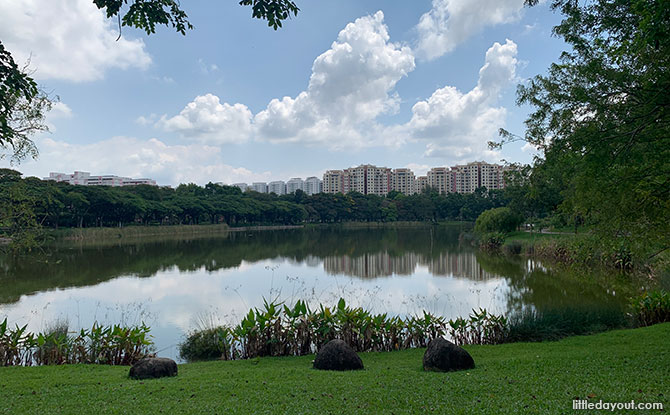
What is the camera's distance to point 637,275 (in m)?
13.7

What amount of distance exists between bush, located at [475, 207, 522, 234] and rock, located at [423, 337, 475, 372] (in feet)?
87.4

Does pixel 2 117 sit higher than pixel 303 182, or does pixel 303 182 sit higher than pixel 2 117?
pixel 303 182

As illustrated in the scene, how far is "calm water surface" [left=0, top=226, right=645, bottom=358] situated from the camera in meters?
10.5

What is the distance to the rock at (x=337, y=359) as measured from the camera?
526 cm

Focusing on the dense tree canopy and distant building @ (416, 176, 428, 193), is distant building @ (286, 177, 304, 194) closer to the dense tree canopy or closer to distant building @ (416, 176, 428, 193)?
distant building @ (416, 176, 428, 193)

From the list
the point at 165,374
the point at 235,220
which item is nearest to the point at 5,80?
the point at 165,374

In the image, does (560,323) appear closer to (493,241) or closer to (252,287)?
(252,287)

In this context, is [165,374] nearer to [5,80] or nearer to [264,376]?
[264,376]

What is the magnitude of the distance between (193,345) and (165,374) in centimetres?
260

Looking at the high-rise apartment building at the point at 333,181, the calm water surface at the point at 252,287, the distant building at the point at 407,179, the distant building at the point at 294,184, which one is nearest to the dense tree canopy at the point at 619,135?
the calm water surface at the point at 252,287

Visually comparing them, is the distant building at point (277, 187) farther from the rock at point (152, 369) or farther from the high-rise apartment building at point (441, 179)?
the rock at point (152, 369)

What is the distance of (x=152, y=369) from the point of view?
5.19m

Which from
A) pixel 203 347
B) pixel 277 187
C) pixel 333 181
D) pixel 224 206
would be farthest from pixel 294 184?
pixel 203 347

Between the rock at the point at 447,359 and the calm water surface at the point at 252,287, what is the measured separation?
15.7 ft
